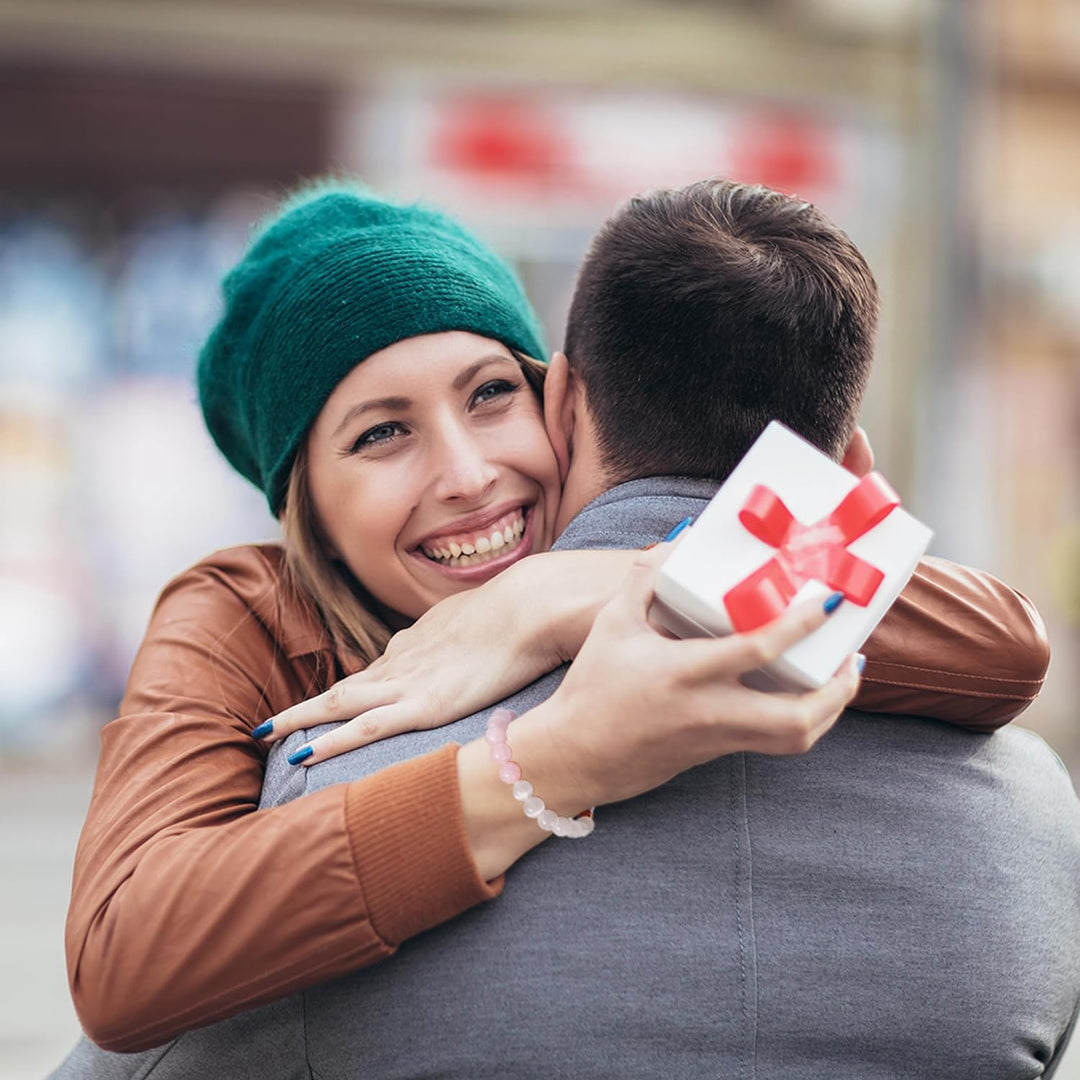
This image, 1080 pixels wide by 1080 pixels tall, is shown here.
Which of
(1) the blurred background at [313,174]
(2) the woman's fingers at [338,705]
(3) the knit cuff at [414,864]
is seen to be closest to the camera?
(3) the knit cuff at [414,864]

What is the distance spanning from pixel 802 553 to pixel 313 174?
877 centimetres

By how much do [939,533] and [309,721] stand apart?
716 centimetres

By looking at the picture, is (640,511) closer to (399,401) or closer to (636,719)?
Answer: (636,719)

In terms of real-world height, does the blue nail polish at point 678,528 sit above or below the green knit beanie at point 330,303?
below

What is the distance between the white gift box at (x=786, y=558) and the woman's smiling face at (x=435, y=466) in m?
0.82

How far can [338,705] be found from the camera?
167 centimetres

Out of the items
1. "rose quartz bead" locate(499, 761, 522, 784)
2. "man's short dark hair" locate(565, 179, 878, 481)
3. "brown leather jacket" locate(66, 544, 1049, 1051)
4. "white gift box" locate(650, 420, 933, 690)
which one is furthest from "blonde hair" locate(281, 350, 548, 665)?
"white gift box" locate(650, 420, 933, 690)

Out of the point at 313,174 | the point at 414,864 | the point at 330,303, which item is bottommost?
the point at 414,864

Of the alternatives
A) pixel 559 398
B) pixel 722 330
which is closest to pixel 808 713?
pixel 722 330

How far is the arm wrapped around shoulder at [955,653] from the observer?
1.56 metres

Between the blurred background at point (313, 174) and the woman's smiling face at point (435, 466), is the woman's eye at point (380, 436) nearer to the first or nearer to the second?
the woman's smiling face at point (435, 466)

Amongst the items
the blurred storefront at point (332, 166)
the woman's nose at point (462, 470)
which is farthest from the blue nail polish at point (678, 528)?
the blurred storefront at point (332, 166)

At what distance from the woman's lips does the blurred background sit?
21.0ft

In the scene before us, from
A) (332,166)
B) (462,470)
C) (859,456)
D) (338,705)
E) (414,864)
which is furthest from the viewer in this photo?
(332,166)
